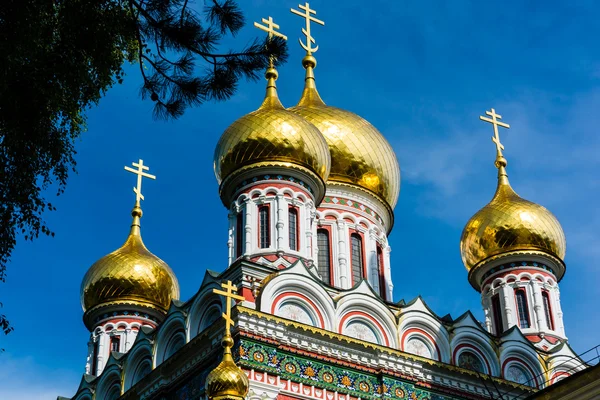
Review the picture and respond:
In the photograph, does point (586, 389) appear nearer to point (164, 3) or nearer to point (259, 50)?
point (259, 50)

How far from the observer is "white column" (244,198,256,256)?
14617 millimetres

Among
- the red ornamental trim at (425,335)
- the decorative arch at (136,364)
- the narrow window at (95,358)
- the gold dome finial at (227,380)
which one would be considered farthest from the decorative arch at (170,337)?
the narrow window at (95,358)

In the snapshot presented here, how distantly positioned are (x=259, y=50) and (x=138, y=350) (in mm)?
8872

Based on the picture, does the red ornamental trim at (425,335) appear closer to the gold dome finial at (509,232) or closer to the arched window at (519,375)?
the arched window at (519,375)

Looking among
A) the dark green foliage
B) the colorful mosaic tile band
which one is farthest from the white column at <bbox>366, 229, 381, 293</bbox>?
the dark green foliage

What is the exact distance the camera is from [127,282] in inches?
745

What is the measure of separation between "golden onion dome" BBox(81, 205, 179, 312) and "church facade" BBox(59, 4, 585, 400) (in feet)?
0.09

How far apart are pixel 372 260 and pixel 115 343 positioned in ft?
17.7

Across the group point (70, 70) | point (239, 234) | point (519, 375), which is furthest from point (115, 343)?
point (70, 70)

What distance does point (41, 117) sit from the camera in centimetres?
691

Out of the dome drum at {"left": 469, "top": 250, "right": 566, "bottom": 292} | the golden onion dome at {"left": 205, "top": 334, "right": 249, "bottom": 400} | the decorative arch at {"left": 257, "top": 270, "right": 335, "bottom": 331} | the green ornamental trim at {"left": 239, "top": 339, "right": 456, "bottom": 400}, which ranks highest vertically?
the dome drum at {"left": 469, "top": 250, "right": 566, "bottom": 292}

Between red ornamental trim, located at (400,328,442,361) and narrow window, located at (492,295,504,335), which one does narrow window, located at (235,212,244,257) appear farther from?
narrow window, located at (492,295,504,335)

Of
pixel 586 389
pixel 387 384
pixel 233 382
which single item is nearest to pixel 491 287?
pixel 387 384

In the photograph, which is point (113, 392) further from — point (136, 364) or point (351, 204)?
point (351, 204)
